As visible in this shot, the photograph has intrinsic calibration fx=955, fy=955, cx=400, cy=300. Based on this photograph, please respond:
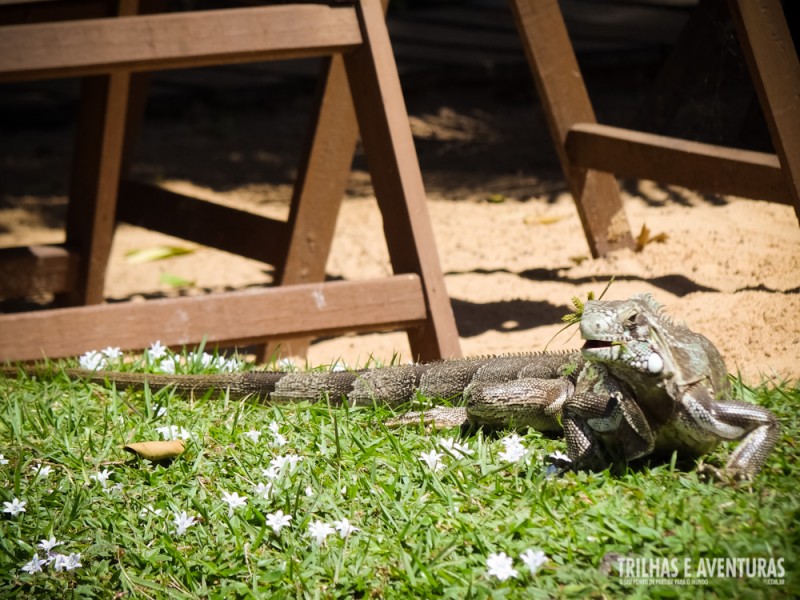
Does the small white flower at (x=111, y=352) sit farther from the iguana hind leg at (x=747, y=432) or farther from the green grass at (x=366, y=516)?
the iguana hind leg at (x=747, y=432)

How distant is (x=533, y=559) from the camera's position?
2.30m

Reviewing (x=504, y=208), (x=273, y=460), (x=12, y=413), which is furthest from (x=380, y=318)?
(x=504, y=208)

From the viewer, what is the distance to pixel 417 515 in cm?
260

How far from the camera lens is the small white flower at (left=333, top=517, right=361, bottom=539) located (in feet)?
8.34

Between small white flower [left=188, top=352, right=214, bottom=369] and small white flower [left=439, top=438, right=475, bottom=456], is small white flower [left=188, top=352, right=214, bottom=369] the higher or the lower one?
the higher one

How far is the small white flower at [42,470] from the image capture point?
9.91ft

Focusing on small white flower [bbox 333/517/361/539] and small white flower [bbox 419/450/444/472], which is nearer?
small white flower [bbox 333/517/361/539]

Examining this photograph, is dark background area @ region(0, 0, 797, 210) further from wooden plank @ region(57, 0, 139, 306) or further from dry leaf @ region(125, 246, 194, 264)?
wooden plank @ region(57, 0, 139, 306)

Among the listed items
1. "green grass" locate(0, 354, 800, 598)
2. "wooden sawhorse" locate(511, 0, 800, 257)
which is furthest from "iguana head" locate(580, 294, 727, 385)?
"wooden sawhorse" locate(511, 0, 800, 257)

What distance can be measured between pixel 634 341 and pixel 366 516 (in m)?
0.88

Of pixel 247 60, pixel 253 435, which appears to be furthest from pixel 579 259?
pixel 253 435

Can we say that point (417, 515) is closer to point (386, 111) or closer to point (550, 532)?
point (550, 532)

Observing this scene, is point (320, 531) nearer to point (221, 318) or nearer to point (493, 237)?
point (221, 318)

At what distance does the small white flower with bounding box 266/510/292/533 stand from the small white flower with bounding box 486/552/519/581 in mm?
590
